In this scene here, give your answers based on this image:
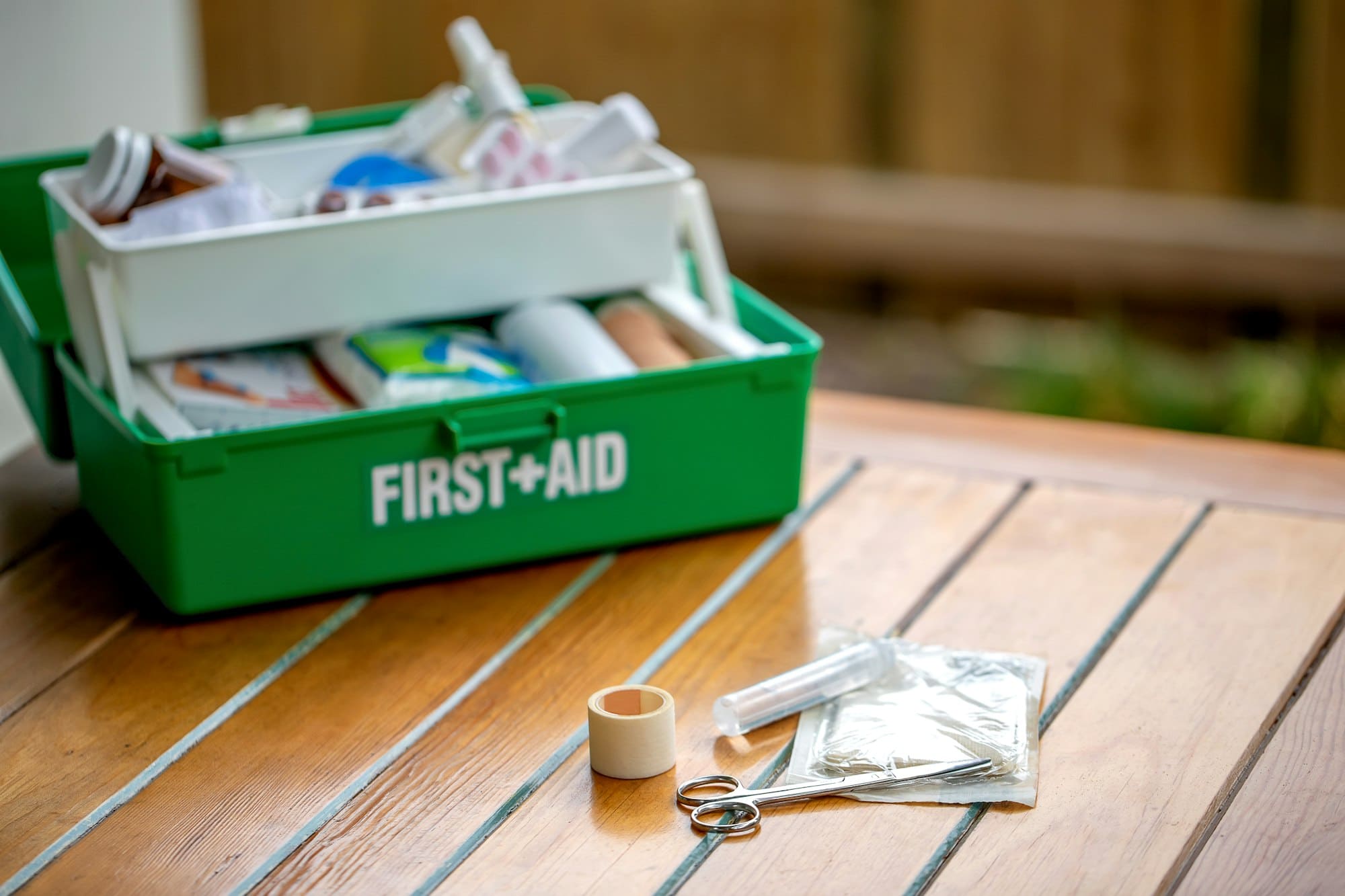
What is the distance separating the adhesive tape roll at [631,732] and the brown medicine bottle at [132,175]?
1.46 ft

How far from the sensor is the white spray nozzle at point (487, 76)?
1.11m

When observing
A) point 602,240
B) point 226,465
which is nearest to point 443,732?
point 226,465

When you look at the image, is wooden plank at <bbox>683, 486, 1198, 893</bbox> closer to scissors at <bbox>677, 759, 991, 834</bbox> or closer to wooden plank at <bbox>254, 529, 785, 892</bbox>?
scissors at <bbox>677, 759, 991, 834</bbox>

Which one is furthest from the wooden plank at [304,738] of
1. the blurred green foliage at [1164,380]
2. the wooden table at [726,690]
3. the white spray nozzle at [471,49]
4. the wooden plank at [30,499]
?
the blurred green foliage at [1164,380]

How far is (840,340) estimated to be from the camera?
291cm

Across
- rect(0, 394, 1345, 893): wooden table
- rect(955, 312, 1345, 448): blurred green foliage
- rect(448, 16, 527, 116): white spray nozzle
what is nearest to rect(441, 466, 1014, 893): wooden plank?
rect(0, 394, 1345, 893): wooden table

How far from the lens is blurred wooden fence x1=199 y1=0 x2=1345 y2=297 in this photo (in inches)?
101

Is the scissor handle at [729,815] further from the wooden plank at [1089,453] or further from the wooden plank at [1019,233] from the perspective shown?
the wooden plank at [1019,233]

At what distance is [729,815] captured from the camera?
767mm

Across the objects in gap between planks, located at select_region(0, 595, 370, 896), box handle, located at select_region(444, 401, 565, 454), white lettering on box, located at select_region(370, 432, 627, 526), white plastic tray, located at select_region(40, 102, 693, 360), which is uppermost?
white plastic tray, located at select_region(40, 102, 693, 360)

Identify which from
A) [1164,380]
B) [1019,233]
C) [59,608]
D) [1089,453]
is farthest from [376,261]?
[1019,233]

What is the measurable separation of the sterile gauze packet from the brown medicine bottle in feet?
1.62

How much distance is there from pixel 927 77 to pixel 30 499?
201cm

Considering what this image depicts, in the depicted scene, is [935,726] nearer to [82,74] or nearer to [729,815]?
[729,815]
